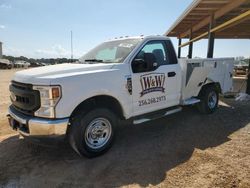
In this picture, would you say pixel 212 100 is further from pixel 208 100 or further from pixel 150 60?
pixel 150 60

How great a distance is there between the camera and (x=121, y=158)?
13.5 ft

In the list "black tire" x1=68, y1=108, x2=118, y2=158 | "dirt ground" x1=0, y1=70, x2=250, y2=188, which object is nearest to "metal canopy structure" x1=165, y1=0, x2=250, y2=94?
"dirt ground" x1=0, y1=70, x2=250, y2=188

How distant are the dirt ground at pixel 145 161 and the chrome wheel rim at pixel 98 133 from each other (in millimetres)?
264

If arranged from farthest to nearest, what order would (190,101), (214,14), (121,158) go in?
(214,14), (190,101), (121,158)

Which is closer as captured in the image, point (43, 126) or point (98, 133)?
point (43, 126)

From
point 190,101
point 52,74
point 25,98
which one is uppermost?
point 52,74

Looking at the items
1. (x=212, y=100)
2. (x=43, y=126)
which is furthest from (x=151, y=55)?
(x=212, y=100)

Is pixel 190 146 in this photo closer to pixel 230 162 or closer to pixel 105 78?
pixel 230 162

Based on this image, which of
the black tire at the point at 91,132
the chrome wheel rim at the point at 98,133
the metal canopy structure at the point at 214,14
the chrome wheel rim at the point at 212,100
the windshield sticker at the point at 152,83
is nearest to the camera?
the black tire at the point at 91,132

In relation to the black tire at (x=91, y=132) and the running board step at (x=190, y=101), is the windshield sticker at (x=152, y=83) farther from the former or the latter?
the running board step at (x=190, y=101)

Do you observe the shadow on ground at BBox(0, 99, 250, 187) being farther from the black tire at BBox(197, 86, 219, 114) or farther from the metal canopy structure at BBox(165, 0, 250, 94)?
the metal canopy structure at BBox(165, 0, 250, 94)

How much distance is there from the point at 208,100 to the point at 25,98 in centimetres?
507

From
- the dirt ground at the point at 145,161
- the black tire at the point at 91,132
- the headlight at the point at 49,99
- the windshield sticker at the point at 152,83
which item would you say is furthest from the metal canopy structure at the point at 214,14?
the headlight at the point at 49,99

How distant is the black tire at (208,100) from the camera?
6.63 m
